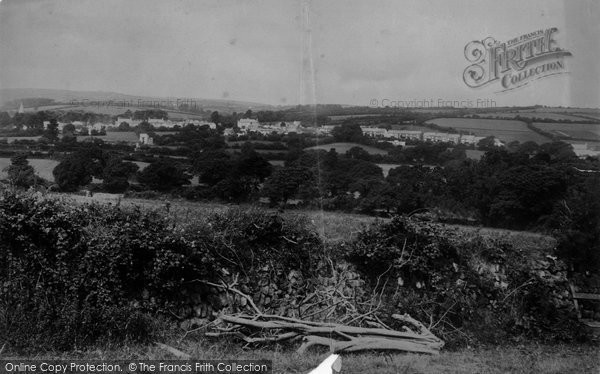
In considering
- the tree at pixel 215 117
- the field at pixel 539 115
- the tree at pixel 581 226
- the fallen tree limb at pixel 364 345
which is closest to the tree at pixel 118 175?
the tree at pixel 215 117

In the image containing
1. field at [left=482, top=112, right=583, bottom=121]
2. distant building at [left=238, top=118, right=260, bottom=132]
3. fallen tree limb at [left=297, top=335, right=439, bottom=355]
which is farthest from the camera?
distant building at [left=238, top=118, right=260, bottom=132]

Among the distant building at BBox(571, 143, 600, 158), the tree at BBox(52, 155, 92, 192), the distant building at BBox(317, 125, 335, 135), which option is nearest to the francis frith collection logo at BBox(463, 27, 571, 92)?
the distant building at BBox(571, 143, 600, 158)

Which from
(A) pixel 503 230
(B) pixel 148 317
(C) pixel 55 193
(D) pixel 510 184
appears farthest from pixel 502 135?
(C) pixel 55 193

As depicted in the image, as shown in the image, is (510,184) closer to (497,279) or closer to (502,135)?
(502,135)

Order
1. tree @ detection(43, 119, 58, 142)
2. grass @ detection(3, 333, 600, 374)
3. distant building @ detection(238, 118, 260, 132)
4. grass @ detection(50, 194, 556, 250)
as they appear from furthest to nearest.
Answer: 1. tree @ detection(43, 119, 58, 142)
2. distant building @ detection(238, 118, 260, 132)
3. grass @ detection(50, 194, 556, 250)
4. grass @ detection(3, 333, 600, 374)

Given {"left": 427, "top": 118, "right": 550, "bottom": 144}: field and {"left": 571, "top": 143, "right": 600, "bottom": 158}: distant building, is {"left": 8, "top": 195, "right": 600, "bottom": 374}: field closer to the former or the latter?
{"left": 571, "top": 143, "right": 600, "bottom": 158}: distant building
